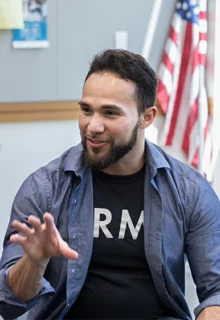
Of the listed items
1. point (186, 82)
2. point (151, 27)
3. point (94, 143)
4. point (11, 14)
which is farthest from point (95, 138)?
point (186, 82)

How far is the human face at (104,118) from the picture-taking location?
5.88ft

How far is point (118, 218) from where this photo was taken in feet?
6.08

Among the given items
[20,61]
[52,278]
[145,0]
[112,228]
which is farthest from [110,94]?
[145,0]

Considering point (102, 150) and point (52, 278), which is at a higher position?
point (102, 150)

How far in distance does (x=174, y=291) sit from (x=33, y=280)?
0.43 m

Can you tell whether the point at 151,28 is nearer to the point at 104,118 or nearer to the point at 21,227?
the point at 104,118

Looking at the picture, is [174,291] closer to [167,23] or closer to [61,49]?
[61,49]

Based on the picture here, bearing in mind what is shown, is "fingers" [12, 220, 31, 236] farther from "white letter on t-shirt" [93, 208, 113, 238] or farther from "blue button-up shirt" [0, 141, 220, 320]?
"white letter on t-shirt" [93, 208, 113, 238]

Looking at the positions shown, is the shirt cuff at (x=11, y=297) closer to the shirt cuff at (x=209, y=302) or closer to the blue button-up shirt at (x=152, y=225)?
the blue button-up shirt at (x=152, y=225)

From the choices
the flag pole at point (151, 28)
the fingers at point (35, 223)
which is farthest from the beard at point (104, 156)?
the flag pole at point (151, 28)

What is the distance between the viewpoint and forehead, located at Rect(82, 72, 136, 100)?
1.81 m

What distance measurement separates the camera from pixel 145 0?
130 inches

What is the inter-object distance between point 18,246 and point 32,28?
1.54 metres

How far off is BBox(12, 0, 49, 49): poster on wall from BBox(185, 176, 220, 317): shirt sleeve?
1420 mm
